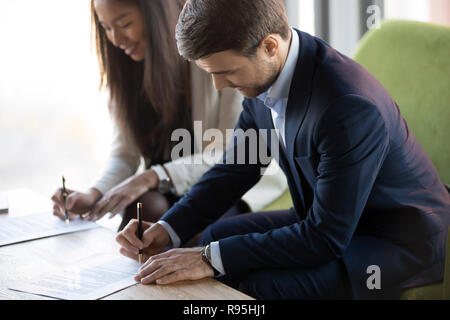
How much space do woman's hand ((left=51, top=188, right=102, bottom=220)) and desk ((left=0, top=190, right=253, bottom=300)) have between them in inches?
6.2

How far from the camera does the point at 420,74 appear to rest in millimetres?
1339

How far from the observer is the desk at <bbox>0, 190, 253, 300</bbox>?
→ 94cm

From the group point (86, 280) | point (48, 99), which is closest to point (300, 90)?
point (86, 280)

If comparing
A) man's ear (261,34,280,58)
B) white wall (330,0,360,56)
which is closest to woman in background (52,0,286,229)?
man's ear (261,34,280,58)

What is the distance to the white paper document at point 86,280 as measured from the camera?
3.17 feet

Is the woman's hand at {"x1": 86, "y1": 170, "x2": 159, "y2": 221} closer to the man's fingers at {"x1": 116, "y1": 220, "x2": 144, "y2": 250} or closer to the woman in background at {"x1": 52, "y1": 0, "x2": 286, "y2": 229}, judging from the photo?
the woman in background at {"x1": 52, "y1": 0, "x2": 286, "y2": 229}

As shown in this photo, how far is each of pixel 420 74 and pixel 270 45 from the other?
0.54 metres

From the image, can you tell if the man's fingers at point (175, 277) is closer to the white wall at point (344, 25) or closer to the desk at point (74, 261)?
the desk at point (74, 261)

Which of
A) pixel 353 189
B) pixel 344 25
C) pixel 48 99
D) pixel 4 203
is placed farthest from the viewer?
pixel 48 99

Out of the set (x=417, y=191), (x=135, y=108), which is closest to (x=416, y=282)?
(x=417, y=191)

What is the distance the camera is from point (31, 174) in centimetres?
315

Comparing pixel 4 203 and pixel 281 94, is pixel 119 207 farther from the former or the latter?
pixel 281 94

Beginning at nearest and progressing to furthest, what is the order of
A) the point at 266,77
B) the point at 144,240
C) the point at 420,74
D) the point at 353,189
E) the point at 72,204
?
the point at 353,189 < the point at 266,77 < the point at 144,240 < the point at 420,74 < the point at 72,204
